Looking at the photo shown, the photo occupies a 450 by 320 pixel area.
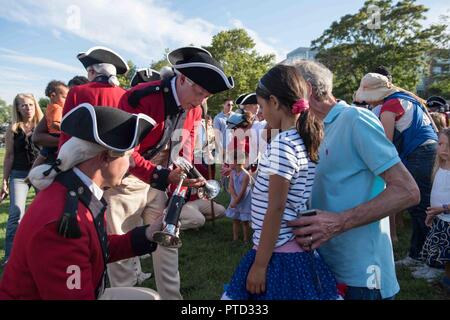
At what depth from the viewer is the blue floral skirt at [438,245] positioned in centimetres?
414

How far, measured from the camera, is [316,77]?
2.14 m

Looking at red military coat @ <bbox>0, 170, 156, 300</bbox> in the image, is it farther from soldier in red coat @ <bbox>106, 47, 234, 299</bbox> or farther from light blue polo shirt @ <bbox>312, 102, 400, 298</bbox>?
soldier in red coat @ <bbox>106, 47, 234, 299</bbox>

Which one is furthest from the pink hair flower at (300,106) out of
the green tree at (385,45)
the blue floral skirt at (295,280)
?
the green tree at (385,45)

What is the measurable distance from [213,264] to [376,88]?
126 inches

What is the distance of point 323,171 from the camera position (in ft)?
6.99

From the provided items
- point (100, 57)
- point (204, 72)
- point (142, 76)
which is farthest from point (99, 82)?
point (142, 76)

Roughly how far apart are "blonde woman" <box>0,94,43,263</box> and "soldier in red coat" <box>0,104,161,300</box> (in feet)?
12.3

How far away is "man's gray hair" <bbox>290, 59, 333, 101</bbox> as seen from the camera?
214cm

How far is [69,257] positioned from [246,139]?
17.2ft

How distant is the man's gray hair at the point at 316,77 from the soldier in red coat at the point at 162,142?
1.31m

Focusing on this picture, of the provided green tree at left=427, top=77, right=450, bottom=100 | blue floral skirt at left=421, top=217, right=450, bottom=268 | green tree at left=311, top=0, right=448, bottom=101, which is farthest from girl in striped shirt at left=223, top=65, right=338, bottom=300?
green tree at left=427, top=77, right=450, bottom=100

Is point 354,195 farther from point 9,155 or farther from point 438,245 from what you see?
point 9,155

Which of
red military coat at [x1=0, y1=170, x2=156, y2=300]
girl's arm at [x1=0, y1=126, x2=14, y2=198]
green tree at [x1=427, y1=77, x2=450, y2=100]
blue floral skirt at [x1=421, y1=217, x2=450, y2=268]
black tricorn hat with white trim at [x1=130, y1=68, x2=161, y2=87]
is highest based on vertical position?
green tree at [x1=427, y1=77, x2=450, y2=100]

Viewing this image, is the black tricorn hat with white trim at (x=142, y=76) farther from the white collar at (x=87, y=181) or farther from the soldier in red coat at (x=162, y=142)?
the white collar at (x=87, y=181)
